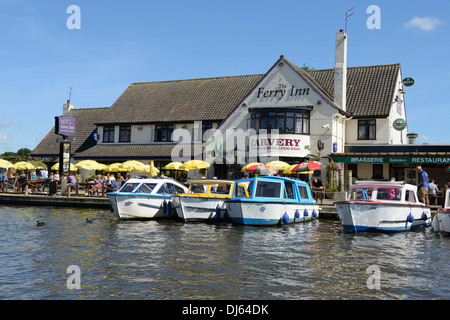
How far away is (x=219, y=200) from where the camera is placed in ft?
75.6

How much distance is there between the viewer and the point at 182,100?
44.4 meters

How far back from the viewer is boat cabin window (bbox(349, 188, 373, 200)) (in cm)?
2080

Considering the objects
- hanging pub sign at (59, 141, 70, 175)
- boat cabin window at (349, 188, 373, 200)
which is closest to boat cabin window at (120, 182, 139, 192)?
boat cabin window at (349, 188, 373, 200)

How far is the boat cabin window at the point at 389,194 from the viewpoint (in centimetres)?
2045

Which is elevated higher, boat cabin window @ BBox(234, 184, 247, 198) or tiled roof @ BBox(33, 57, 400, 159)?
tiled roof @ BBox(33, 57, 400, 159)

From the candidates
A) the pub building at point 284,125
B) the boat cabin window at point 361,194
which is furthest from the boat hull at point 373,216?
the pub building at point 284,125

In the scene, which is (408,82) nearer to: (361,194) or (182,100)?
(361,194)

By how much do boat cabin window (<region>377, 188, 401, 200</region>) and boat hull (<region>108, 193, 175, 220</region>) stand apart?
10781mm

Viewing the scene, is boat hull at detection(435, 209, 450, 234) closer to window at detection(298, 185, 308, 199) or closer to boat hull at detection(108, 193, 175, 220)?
window at detection(298, 185, 308, 199)

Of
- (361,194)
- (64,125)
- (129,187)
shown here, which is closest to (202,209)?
(129,187)

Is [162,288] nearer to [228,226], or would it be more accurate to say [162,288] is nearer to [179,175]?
[228,226]

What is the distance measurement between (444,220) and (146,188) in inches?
572

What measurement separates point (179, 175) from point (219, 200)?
18591 mm

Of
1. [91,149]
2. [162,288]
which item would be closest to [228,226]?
[162,288]
